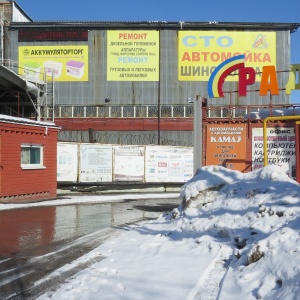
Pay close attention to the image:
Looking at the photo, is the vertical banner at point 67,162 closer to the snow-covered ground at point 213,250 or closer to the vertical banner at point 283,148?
the vertical banner at point 283,148

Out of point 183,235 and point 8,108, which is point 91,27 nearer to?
point 8,108

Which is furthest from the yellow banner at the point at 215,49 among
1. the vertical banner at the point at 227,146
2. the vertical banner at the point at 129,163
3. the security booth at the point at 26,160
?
the vertical banner at the point at 227,146

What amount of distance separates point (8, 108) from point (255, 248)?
2988 centimetres

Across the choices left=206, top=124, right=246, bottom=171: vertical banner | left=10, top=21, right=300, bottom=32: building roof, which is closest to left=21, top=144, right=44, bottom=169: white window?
left=206, top=124, right=246, bottom=171: vertical banner

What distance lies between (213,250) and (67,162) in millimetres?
16562

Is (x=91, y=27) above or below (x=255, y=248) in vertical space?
above

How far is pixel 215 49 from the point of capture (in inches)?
1423

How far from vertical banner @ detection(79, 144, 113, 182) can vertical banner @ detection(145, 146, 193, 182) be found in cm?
218

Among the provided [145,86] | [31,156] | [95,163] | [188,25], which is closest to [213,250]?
[31,156]

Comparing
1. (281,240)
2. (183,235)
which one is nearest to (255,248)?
(281,240)

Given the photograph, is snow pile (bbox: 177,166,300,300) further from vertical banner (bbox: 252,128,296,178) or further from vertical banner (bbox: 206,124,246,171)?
vertical banner (bbox: 252,128,296,178)

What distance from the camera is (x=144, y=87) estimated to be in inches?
1405

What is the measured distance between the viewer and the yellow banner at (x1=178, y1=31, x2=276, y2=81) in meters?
35.8

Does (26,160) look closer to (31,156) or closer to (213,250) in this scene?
(31,156)
